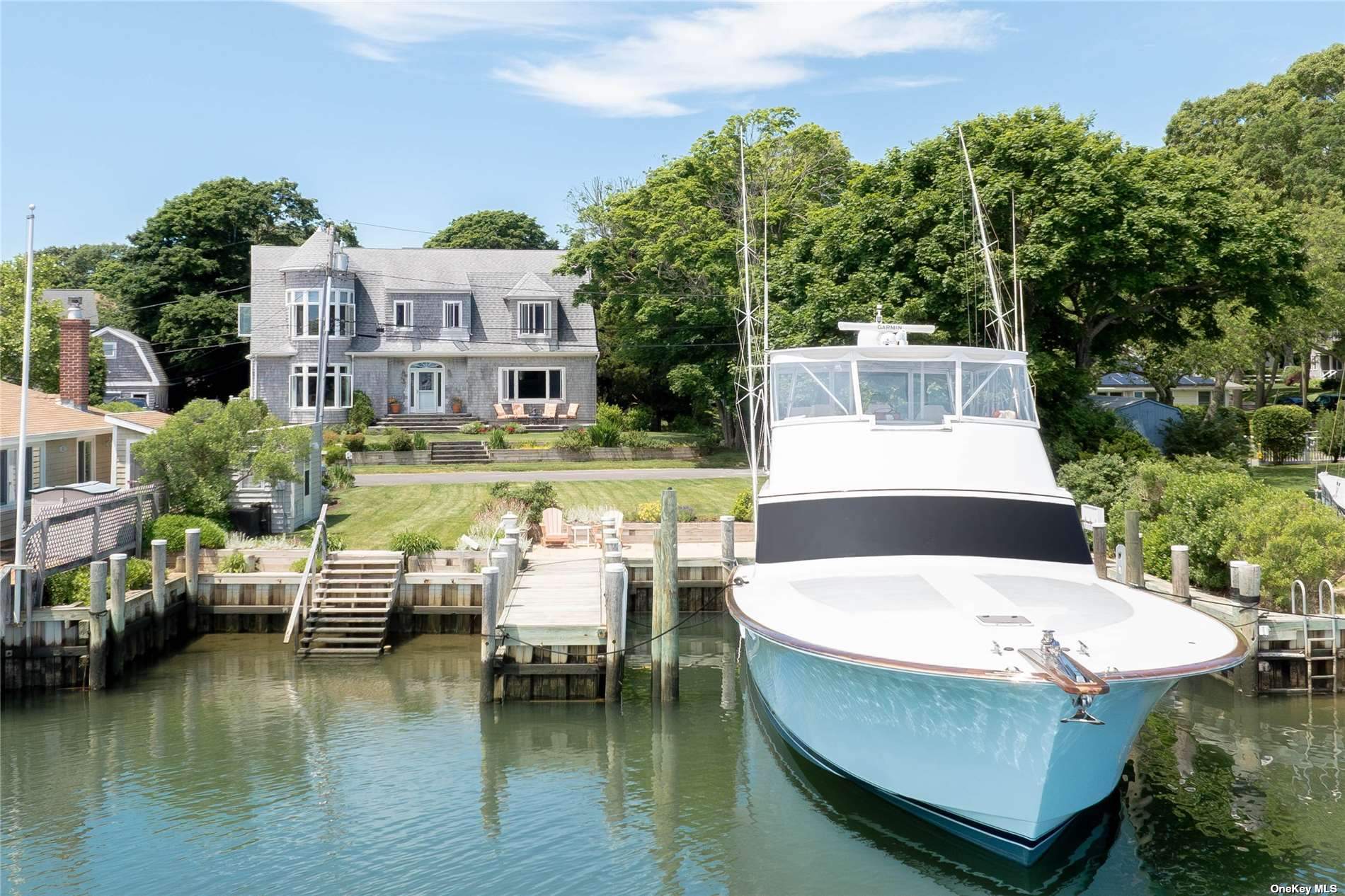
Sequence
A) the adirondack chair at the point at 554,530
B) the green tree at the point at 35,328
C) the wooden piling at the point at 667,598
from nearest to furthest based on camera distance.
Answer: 1. the wooden piling at the point at 667,598
2. the adirondack chair at the point at 554,530
3. the green tree at the point at 35,328

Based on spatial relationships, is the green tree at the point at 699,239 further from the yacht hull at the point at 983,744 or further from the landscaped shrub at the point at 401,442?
the yacht hull at the point at 983,744

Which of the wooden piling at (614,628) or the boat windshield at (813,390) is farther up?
the boat windshield at (813,390)

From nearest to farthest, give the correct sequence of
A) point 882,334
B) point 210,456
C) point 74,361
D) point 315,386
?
point 882,334, point 210,456, point 74,361, point 315,386

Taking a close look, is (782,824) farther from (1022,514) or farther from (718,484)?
(718,484)

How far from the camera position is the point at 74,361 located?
1077 inches

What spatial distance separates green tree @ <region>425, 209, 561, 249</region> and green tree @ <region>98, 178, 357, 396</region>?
49.1 ft

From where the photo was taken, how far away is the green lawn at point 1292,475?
115 ft

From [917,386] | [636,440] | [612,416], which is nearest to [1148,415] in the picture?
[636,440]

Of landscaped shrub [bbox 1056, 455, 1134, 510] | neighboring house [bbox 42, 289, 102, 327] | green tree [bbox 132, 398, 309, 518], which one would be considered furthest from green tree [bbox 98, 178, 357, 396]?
landscaped shrub [bbox 1056, 455, 1134, 510]

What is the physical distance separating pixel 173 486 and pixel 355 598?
6761mm

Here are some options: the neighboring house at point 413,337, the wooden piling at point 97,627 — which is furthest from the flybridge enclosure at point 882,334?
the neighboring house at point 413,337

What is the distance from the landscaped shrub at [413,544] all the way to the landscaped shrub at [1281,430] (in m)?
33.4

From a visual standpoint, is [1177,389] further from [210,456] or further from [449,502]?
[210,456]

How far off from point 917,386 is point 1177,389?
4910cm
